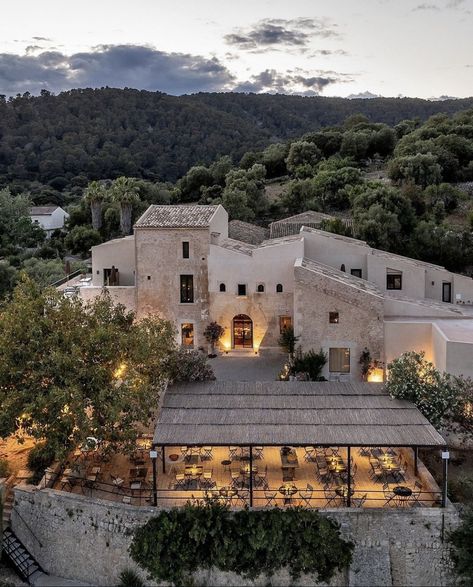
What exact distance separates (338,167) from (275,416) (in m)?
52.0

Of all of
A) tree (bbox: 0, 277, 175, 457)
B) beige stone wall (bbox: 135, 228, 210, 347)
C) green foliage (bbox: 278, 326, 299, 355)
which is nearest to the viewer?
tree (bbox: 0, 277, 175, 457)

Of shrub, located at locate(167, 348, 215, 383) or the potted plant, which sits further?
the potted plant

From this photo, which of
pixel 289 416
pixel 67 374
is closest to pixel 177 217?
pixel 67 374

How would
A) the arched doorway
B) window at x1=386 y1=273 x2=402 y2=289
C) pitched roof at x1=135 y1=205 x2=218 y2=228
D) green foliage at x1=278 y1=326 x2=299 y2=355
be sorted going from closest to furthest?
1. green foliage at x1=278 y1=326 x2=299 y2=355
2. pitched roof at x1=135 y1=205 x2=218 y2=228
3. the arched doorway
4. window at x1=386 y1=273 x2=402 y2=289

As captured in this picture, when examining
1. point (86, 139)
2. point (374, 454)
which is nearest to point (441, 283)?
point (374, 454)

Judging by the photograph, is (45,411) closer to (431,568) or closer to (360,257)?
(431,568)

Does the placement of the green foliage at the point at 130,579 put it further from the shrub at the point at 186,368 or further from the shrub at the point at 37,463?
the shrub at the point at 186,368

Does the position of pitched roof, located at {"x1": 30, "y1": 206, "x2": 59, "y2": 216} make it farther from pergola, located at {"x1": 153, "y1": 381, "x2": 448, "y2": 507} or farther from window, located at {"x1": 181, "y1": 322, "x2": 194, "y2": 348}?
pergola, located at {"x1": 153, "y1": 381, "x2": 448, "y2": 507}

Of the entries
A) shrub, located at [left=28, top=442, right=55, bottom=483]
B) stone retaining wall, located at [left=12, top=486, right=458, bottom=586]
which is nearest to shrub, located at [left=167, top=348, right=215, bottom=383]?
shrub, located at [left=28, top=442, right=55, bottom=483]

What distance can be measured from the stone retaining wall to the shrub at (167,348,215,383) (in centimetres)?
615

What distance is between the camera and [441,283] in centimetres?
3256

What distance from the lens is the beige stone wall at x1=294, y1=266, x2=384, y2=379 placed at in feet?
88.6

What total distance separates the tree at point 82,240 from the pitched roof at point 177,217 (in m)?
23.0

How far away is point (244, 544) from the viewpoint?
57.5 ft
